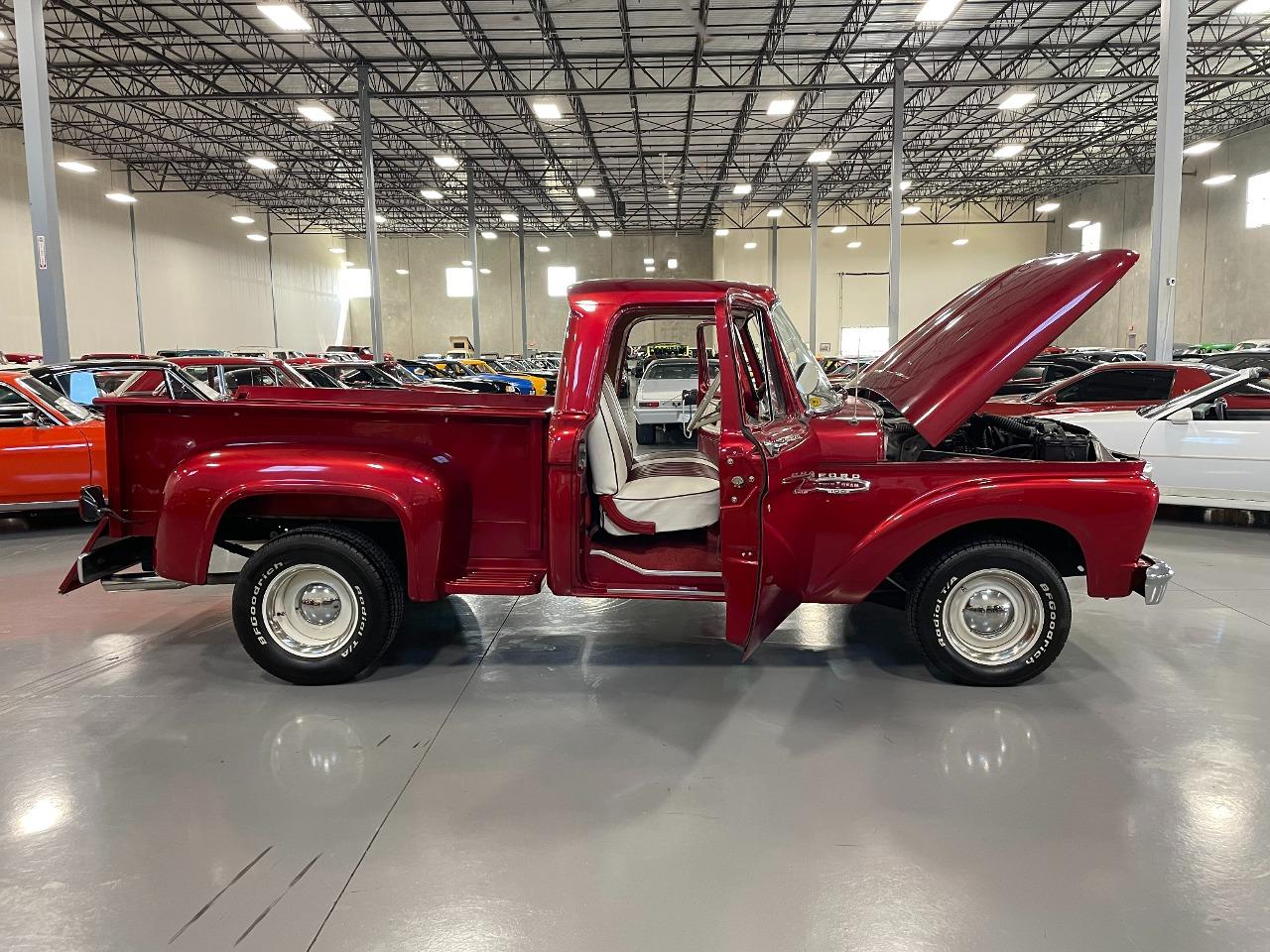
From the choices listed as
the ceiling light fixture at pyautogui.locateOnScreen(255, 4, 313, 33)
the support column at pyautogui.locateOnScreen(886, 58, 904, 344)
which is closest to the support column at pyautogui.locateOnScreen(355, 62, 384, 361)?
the ceiling light fixture at pyautogui.locateOnScreen(255, 4, 313, 33)

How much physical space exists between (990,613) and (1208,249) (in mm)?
29552

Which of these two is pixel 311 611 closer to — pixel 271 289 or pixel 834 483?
pixel 834 483

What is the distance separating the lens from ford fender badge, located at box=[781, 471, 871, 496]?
4.00 meters

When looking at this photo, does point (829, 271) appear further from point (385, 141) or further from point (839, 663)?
point (839, 663)

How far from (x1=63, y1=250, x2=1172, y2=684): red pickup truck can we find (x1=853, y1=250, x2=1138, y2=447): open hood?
0.01 meters

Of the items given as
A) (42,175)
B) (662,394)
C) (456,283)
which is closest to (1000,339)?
(662,394)

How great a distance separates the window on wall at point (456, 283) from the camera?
4466 centimetres

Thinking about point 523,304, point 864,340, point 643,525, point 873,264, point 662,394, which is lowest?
point 643,525

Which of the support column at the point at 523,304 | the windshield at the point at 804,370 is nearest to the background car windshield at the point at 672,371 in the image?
the windshield at the point at 804,370

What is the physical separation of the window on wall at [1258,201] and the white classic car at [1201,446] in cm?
2224

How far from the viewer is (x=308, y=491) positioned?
3.98 meters

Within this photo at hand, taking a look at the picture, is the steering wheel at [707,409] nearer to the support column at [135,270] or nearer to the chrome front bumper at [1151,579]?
the chrome front bumper at [1151,579]

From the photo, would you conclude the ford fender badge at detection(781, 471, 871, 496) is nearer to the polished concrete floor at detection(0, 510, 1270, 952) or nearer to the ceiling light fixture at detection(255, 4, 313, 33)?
the polished concrete floor at detection(0, 510, 1270, 952)

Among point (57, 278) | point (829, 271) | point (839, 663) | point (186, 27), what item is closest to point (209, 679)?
point (839, 663)
